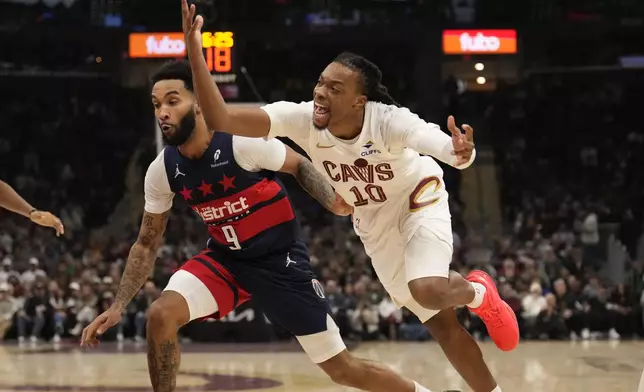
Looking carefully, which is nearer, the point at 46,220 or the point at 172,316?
the point at 172,316

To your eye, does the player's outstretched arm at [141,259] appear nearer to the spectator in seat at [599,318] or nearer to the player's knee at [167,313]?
the player's knee at [167,313]

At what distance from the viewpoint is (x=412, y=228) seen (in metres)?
5.00

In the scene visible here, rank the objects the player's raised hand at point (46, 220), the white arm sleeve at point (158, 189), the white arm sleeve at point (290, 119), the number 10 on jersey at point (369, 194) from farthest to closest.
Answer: the player's raised hand at point (46, 220) < the white arm sleeve at point (158, 189) < the number 10 on jersey at point (369, 194) < the white arm sleeve at point (290, 119)

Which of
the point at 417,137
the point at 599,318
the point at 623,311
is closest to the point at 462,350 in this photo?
the point at 417,137

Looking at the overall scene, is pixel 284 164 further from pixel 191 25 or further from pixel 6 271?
pixel 6 271

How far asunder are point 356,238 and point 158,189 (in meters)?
11.3

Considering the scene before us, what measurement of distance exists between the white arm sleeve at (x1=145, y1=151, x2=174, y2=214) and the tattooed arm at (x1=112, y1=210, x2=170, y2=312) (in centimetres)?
4

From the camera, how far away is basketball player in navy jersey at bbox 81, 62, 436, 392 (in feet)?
16.2

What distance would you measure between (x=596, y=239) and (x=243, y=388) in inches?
394

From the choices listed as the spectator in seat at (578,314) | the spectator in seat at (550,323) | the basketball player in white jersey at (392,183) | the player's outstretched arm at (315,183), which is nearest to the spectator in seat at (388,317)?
the spectator in seat at (550,323)

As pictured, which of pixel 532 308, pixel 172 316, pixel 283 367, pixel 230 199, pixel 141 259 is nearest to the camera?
pixel 172 316

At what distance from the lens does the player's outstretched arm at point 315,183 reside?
17.1 feet

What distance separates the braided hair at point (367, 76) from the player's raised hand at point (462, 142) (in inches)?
30.4

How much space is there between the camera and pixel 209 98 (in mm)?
4062
